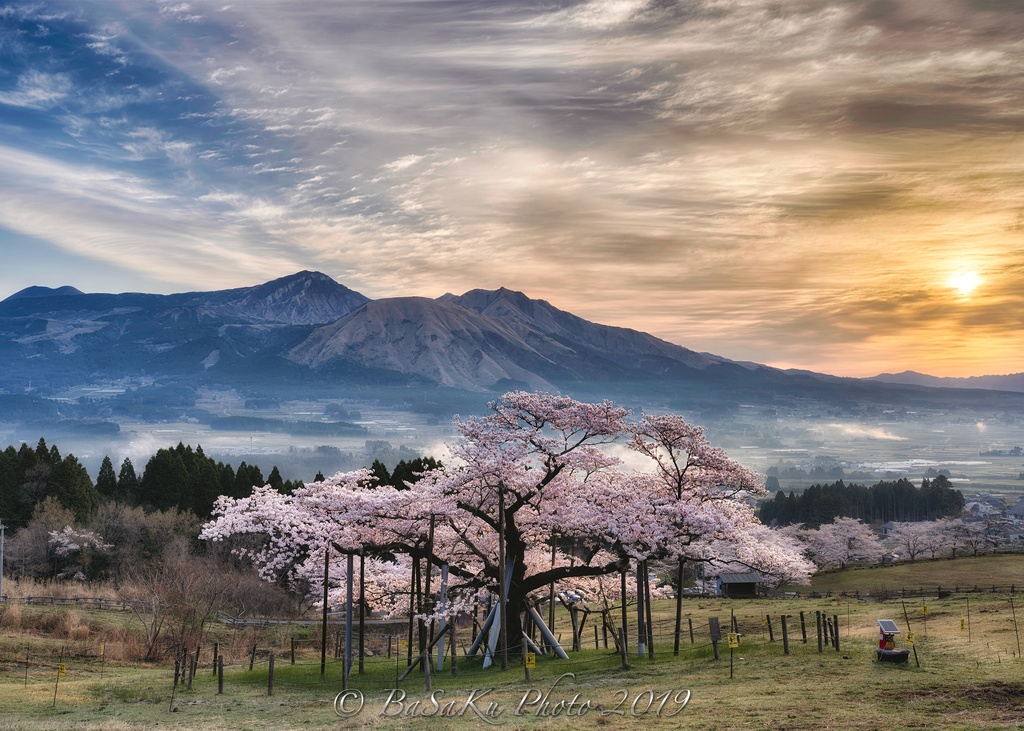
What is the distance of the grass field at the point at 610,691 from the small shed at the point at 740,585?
144 ft

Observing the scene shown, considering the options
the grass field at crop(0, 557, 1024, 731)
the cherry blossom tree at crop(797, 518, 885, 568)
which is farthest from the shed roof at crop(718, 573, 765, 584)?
the grass field at crop(0, 557, 1024, 731)

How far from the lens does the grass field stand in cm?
1978

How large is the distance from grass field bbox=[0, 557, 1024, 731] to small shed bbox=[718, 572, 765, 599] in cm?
4375

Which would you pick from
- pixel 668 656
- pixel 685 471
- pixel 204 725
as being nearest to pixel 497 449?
pixel 685 471

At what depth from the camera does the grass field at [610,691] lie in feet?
64.9

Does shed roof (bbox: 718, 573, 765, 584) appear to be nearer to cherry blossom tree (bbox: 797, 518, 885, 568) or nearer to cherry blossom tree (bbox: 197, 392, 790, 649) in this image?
cherry blossom tree (bbox: 797, 518, 885, 568)

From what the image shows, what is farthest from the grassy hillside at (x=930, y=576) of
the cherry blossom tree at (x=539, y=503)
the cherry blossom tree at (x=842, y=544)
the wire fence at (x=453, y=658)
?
the cherry blossom tree at (x=539, y=503)

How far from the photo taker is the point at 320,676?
3397cm

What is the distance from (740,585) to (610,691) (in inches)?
2517

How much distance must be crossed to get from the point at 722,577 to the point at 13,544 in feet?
223

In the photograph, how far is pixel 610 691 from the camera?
24.7m

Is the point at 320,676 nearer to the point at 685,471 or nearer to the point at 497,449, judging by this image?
the point at 497,449

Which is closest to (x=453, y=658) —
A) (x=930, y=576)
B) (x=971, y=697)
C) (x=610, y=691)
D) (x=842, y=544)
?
Answer: (x=610, y=691)

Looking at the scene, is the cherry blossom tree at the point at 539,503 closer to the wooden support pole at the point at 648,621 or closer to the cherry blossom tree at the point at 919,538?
the wooden support pole at the point at 648,621
